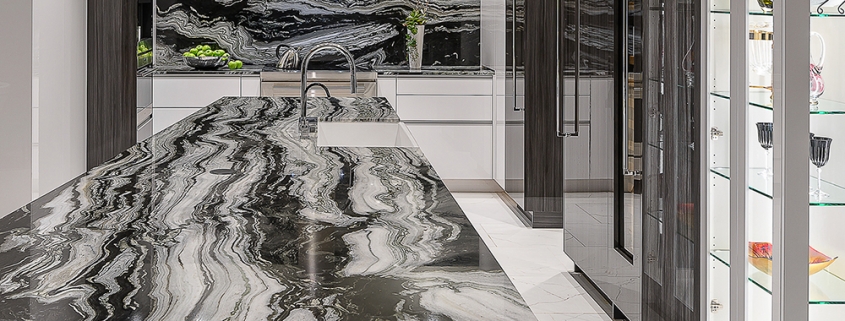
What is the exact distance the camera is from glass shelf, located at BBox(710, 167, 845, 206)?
183cm

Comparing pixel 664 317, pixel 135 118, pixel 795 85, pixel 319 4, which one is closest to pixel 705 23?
pixel 795 85

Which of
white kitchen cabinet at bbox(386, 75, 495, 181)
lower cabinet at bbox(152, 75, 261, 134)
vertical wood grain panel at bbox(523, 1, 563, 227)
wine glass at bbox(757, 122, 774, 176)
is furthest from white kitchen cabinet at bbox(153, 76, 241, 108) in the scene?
wine glass at bbox(757, 122, 774, 176)

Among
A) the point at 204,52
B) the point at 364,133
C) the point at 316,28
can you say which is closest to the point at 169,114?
the point at 204,52

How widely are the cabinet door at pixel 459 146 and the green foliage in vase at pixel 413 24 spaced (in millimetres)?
760

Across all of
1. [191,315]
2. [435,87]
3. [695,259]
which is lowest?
[695,259]

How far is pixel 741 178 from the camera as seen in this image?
201cm

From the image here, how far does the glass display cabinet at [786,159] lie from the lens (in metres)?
1.80

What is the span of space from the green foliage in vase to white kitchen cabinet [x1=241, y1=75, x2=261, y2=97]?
123 cm

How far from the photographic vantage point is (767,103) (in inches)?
77.5

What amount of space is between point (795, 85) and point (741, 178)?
0.31 meters

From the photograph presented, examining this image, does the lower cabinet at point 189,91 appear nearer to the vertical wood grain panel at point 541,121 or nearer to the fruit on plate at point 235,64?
the fruit on plate at point 235,64

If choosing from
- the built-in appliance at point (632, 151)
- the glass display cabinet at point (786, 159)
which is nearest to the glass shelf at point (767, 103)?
the glass display cabinet at point (786, 159)

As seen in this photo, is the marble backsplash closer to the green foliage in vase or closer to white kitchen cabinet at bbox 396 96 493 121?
the green foliage in vase

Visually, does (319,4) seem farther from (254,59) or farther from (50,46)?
(50,46)
